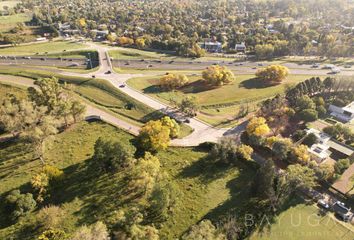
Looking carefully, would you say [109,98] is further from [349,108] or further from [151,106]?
[349,108]

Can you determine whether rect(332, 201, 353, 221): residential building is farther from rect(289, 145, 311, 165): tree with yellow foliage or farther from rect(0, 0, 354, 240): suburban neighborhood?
rect(289, 145, 311, 165): tree with yellow foliage

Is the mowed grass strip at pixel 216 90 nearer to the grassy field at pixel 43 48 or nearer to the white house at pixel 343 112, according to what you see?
the white house at pixel 343 112

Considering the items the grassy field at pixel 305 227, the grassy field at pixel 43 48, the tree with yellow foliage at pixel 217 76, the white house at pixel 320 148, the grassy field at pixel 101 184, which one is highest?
the grassy field at pixel 43 48

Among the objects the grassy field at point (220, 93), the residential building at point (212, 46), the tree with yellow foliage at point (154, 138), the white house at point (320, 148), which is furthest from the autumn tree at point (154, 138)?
the residential building at point (212, 46)

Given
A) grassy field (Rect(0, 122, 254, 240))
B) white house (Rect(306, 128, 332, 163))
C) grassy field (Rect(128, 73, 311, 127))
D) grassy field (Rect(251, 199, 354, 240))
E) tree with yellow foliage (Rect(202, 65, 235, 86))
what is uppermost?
tree with yellow foliage (Rect(202, 65, 235, 86))

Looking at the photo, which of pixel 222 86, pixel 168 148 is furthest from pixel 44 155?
pixel 222 86

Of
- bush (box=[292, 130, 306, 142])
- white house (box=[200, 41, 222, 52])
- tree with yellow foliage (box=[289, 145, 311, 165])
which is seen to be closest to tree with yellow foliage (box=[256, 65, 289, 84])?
bush (box=[292, 130, 306, 142])
